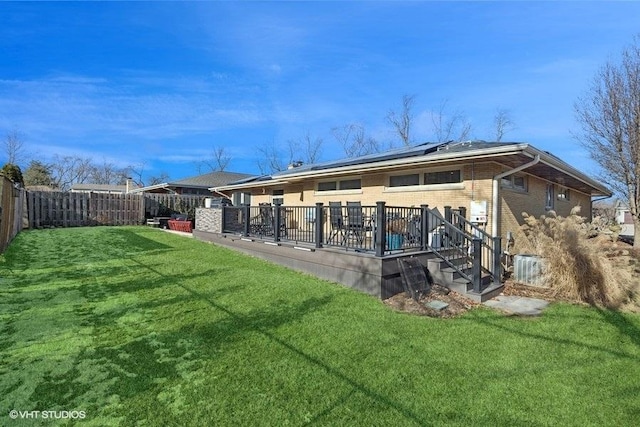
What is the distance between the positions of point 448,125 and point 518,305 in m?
25.1

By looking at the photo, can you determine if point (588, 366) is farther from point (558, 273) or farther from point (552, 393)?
point (558, 273)

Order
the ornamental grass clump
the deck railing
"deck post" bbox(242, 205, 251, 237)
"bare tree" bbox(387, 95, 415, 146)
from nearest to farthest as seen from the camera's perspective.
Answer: the ornamental grass clump, the deck railing, "deck post" bbox(242, 205, 251, 237), "bare tree" bbox(387, 95, 415, 146)

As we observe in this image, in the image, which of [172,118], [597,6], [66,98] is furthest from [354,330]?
[172,118]

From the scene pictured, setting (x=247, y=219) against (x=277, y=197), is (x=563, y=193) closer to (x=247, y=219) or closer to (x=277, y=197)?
(x=277, y=197)

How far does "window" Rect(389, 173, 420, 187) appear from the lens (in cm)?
935

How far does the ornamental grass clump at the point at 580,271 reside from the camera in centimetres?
583

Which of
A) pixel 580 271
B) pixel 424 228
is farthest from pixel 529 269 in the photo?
pixel 424 228

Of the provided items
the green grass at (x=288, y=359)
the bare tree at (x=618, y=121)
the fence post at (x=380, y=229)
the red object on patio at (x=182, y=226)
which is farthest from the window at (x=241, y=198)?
the bare tree at (x=618, y=121)

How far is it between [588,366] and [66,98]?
2479 centimetres

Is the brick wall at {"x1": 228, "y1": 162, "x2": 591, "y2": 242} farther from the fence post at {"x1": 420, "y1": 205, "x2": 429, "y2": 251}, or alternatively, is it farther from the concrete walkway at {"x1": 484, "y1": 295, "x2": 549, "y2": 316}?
the concrete walkway at {"x1": 484, "y1": 295, "x2": 549, "y2": 316}

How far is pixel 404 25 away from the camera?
12766 millimetres

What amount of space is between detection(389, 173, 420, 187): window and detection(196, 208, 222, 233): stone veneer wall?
555 centimetres

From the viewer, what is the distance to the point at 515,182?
9.12 meters

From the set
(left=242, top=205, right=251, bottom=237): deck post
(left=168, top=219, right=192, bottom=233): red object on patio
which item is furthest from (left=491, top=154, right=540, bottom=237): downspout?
(left=168, top=219, right=192, bottom=233): red object on patio
